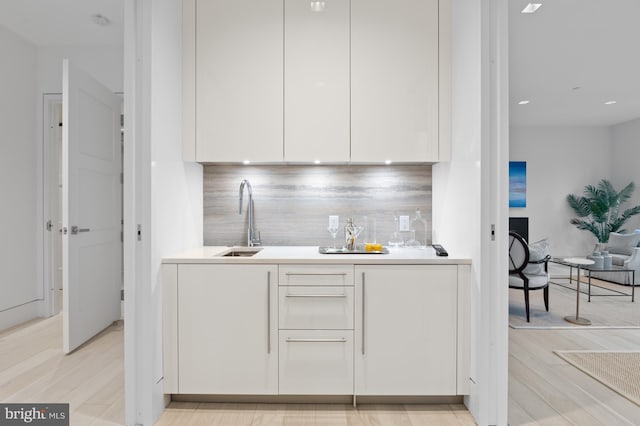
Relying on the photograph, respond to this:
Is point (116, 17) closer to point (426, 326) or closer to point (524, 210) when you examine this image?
point (426, 326)

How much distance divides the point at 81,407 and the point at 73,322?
3.13 feet

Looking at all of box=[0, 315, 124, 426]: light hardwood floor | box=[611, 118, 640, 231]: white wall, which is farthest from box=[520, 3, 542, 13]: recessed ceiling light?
box=[611, 118, 640, 231]: white wall

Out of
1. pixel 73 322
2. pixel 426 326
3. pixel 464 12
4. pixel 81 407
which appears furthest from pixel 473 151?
pixel 73 322

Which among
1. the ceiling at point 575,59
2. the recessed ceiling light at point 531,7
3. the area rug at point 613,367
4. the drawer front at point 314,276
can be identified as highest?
the ceiling at point 575,59

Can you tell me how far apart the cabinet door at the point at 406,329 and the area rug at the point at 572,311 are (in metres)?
1.94

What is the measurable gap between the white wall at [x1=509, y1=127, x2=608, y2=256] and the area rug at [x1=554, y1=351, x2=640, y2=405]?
14.4 ft

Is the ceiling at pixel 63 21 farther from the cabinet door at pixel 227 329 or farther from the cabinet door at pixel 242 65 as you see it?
the cabinet door at pixel 227 329

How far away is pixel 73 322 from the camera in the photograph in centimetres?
279

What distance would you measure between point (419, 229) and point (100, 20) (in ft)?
10.2

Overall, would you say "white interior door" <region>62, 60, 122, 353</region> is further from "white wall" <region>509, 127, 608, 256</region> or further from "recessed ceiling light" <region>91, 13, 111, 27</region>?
"white wall" <region>509, 127, 608, 256</region>

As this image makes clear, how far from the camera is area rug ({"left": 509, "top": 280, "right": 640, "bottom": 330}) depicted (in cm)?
359

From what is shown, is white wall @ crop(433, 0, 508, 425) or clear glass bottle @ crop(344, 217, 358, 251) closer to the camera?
white wall @ crop(433, 0, 508, 425)

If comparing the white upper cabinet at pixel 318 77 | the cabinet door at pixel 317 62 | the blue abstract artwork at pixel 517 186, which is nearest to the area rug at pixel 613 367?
the white upper cabinet at pixel 318 77

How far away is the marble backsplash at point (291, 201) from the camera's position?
8.71ft
